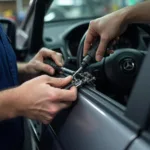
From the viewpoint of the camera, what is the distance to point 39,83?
3.78 feet

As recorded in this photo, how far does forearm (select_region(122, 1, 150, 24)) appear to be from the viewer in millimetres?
1296

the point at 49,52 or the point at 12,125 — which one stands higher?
the point at 49,52

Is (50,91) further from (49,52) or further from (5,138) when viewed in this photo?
(49,52)

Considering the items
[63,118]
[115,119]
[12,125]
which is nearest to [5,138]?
[12,125]

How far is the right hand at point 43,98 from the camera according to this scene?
1131mm

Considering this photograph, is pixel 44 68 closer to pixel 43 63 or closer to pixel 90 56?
pixel 43 63

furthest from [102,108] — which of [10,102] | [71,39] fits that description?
[71,39]

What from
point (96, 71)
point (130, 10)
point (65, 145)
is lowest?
point (65, 145)

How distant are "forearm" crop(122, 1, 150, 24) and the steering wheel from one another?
169 millimetres

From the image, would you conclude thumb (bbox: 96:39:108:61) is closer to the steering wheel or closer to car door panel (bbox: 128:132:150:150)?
the steering wheel

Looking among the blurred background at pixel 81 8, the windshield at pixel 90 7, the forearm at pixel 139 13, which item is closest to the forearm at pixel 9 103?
the forearm at pixel 139 13

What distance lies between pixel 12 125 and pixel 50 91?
412mm

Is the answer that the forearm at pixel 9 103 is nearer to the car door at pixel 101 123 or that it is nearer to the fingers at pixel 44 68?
the car door at pixel 101 123

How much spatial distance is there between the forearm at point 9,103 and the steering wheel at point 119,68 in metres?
0.41
